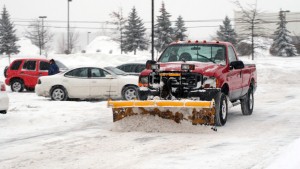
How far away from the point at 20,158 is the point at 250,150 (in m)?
3.61

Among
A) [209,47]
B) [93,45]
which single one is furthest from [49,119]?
[93,45]

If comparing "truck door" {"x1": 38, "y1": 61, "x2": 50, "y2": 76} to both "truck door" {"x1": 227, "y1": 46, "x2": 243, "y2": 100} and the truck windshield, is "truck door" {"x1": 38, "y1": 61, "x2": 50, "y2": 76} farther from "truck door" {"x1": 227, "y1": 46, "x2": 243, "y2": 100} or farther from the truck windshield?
"truck door" {"x1": 227, "y1": 46, "x2": 243, "y2": 100}

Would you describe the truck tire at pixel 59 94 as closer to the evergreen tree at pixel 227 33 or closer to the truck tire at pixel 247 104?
the truck tire at pixel 247 104

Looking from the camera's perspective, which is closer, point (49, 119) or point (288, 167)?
point (288, 167)

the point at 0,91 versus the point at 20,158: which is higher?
the point at 0,91

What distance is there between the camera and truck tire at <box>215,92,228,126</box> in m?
10.7

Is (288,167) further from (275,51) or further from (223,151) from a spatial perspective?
(275,51)

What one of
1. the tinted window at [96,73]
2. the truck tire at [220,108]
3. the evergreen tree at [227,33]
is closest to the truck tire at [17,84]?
the tinted window at [96,73]

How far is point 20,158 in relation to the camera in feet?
25.5

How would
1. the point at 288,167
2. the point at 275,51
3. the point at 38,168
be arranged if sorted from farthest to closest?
1. the point at 275,51
2. the point at 38,168
3. the point at 288,167

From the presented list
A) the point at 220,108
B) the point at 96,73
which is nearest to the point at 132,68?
the point at 96,73

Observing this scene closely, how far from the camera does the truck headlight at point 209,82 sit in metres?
10.7

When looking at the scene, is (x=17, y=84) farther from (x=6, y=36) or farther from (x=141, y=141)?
(x=6, y=36)

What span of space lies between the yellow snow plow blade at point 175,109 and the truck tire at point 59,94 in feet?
27.0
